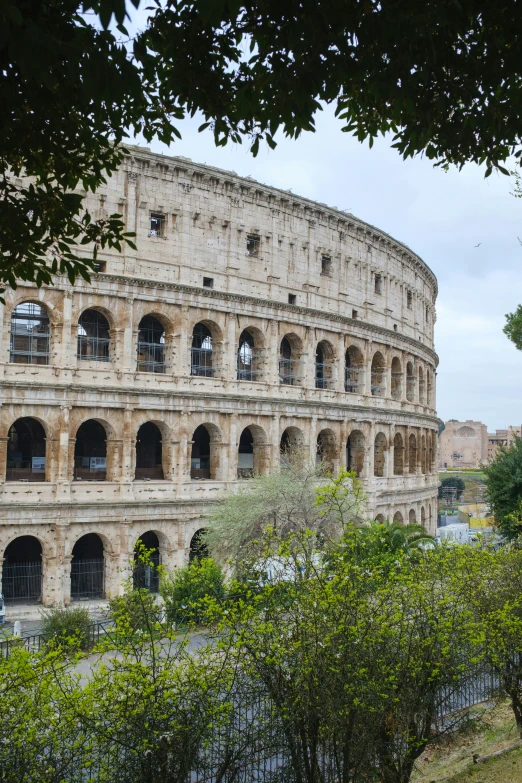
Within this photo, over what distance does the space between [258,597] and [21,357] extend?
61.0ft

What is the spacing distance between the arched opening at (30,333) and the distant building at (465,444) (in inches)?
3321

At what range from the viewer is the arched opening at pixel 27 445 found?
995 inches

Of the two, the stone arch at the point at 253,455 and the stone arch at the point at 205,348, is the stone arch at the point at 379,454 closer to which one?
the stone arch at the point at 253,455

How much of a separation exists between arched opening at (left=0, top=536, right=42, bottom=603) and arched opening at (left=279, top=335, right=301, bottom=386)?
11335mm

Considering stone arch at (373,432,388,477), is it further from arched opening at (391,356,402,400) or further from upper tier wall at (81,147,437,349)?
upper tier wall at (81,147,437,349)

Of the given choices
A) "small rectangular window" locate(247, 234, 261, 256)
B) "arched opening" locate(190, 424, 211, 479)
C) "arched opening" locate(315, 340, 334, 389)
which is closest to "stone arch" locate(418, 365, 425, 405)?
"arched opening" locate(315, 340, 334, 389)

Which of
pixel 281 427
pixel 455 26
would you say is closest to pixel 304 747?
pixel 455 26

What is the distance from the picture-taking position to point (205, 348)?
92.2ft

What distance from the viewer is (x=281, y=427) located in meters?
28.5

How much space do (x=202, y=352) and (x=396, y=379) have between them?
12.3m

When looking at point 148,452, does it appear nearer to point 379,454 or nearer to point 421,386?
point 379,454

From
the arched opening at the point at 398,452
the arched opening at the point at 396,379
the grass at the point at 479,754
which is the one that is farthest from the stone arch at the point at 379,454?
the grass at the point at 479,754

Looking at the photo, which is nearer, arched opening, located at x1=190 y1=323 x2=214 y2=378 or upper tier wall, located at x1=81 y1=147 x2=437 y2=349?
upper tier wall, located at x1=81 y1=147 x2=437 y2=349

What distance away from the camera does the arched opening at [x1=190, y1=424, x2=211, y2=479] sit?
1113 inches
